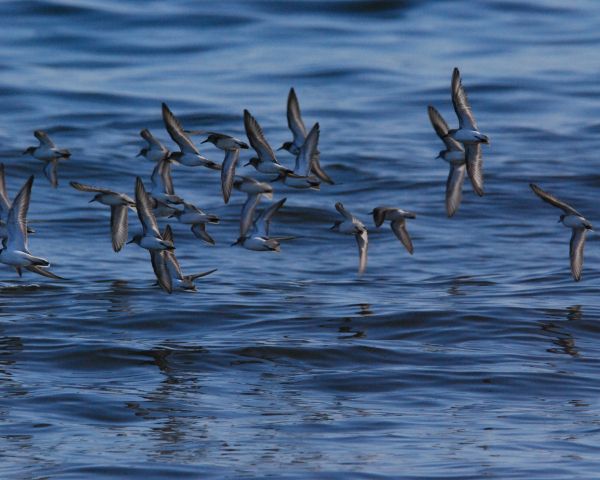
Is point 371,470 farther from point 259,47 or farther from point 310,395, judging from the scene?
point 259,47

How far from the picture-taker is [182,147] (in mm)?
15883

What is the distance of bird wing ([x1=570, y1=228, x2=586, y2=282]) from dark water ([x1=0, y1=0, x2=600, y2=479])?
0.52 m

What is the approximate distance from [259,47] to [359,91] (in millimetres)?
7006

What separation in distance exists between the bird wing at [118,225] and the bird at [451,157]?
3.87 m

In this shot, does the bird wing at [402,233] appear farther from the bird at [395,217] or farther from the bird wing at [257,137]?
the bird wing at [257,137]

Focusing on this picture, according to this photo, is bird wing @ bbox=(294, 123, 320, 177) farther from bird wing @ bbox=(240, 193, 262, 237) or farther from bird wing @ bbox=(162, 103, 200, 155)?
bird wing @ bbox=(162, 103, 200, 155)

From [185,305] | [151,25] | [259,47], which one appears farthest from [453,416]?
[151,25]

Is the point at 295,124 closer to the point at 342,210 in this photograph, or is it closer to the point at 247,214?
the point at 342,210

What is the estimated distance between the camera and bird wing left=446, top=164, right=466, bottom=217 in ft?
55.9

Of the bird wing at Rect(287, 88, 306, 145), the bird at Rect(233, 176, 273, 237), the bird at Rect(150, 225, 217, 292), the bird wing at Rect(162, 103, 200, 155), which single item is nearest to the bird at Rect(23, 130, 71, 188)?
the bird wing at Rect(162, 103, 200, 155)

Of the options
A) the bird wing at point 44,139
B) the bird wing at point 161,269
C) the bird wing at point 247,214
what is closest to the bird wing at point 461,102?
the bird wing at point 247,214

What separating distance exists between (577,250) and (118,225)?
5.55 meters

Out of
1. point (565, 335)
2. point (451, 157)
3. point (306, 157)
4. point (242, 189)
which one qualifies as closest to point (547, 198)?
point (565, 335)

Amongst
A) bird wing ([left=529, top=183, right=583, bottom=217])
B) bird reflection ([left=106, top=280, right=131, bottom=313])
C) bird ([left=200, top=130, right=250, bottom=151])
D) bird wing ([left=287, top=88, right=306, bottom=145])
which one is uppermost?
bird wing ([left=287, top=88, right=306, bottom=145])
